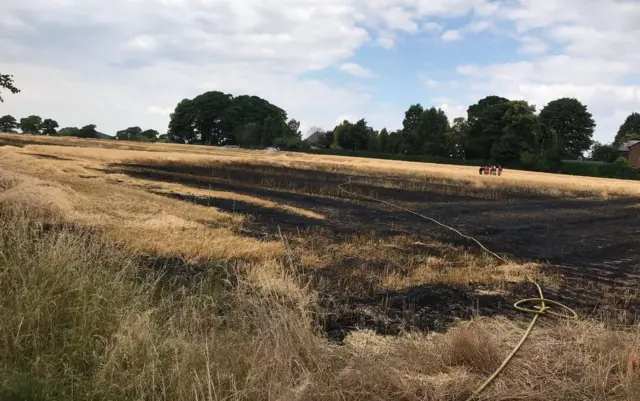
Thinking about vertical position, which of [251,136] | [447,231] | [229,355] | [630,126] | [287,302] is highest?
[630,126]

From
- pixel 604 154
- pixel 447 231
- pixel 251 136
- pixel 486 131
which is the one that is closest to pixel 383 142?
pixel 486 131

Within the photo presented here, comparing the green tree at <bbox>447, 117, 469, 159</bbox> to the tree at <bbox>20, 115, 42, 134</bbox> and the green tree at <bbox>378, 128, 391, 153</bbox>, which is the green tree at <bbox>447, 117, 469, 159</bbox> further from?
the tree at <bbox>20, 115, 42, 134</bbox>

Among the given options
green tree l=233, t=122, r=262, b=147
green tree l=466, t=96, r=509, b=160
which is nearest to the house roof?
green tree l=466, t=96, r=509, b=160

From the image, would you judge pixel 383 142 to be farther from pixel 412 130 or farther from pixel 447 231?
pixel 447 231

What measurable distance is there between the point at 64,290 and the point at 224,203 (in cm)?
1371

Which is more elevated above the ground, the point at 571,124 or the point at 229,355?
the point at 571,124

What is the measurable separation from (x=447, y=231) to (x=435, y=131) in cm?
7772

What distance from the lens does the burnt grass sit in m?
9.27

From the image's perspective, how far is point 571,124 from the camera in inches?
3937

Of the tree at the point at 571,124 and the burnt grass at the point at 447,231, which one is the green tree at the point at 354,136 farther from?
the burnt grass at the point at 447,231

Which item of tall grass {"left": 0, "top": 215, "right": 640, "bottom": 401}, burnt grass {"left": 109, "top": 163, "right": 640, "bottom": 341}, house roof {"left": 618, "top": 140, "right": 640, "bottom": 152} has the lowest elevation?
burnt grass {"left": 109, "top": 163, "right": 640, "bottom": 341}

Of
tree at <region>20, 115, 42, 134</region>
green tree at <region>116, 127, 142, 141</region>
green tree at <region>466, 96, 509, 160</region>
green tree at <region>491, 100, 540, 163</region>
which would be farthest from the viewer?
green tree at <region>116, 127, 142, 141</region>

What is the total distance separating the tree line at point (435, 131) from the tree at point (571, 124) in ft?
0.56

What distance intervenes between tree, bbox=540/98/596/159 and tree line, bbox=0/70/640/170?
17 cm
